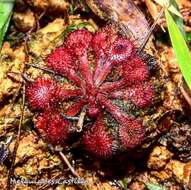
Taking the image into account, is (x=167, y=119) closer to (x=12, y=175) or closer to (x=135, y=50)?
(x=135, y=50)

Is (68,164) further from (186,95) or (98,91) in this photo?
(186,95)

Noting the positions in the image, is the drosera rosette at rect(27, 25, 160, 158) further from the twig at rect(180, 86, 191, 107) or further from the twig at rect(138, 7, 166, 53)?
the twig at rect(180, 86, 191, 107)

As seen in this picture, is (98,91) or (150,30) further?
(150,30)

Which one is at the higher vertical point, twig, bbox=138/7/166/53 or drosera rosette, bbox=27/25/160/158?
twig, bbox=138/7/166/53

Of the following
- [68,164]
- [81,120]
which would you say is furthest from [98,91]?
[68,164]

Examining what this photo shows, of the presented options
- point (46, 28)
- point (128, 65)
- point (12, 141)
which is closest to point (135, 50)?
point (128, 65)

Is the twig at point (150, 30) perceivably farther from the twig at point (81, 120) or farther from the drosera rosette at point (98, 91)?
the twig at point (81, 120)

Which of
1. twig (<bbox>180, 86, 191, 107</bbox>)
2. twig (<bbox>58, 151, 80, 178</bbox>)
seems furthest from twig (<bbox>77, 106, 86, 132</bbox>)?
twig (<bbox>180, 86, 191, 107</bbox>)

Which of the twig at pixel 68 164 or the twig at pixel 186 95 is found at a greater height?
the twig at pixel 186 95

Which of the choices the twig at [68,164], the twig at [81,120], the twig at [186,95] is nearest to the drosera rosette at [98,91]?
the twig at [81,120]
